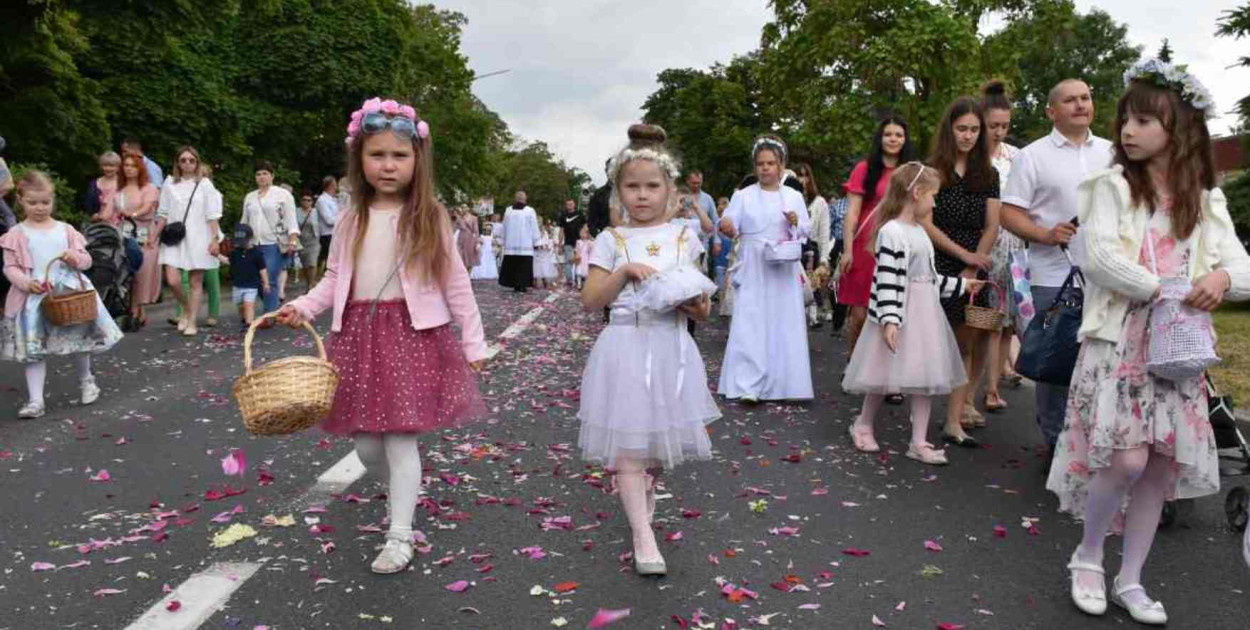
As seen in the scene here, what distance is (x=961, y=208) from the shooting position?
7008 mm

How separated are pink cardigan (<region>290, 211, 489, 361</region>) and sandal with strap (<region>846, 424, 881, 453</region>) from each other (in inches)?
118

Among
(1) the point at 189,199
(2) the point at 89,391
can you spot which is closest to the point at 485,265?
(1) the point at 189,199

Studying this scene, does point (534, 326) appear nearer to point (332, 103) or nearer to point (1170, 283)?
point (1170, 283)

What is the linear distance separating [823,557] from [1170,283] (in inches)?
69.3

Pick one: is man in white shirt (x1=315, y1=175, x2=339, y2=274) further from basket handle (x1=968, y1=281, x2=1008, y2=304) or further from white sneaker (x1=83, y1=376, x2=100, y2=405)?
basket handle (x1=968, y1=281, x2=1008, y2=304)

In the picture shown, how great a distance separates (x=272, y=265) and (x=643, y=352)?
10.1m

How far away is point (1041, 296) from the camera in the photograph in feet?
19.5

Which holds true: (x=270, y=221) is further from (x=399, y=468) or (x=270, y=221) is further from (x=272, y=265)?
(x=399, y=468)

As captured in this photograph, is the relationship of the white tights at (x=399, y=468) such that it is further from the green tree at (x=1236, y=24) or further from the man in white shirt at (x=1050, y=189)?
the green tree at (x=1236, y=24)

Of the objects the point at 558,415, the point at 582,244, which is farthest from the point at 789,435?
the point at 582,244

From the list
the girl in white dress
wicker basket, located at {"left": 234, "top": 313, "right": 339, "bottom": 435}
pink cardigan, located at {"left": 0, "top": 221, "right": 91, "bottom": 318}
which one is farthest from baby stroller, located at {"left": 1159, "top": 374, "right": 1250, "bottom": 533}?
pink cardigan, located at {"left": 0, "top": 221, "right": 91, "bottom": 318}

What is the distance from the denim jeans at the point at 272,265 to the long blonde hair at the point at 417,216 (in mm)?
9064

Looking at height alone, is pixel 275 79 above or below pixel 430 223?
above

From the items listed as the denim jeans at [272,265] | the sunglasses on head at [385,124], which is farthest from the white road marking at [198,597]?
the denim jeans at [272,265]
